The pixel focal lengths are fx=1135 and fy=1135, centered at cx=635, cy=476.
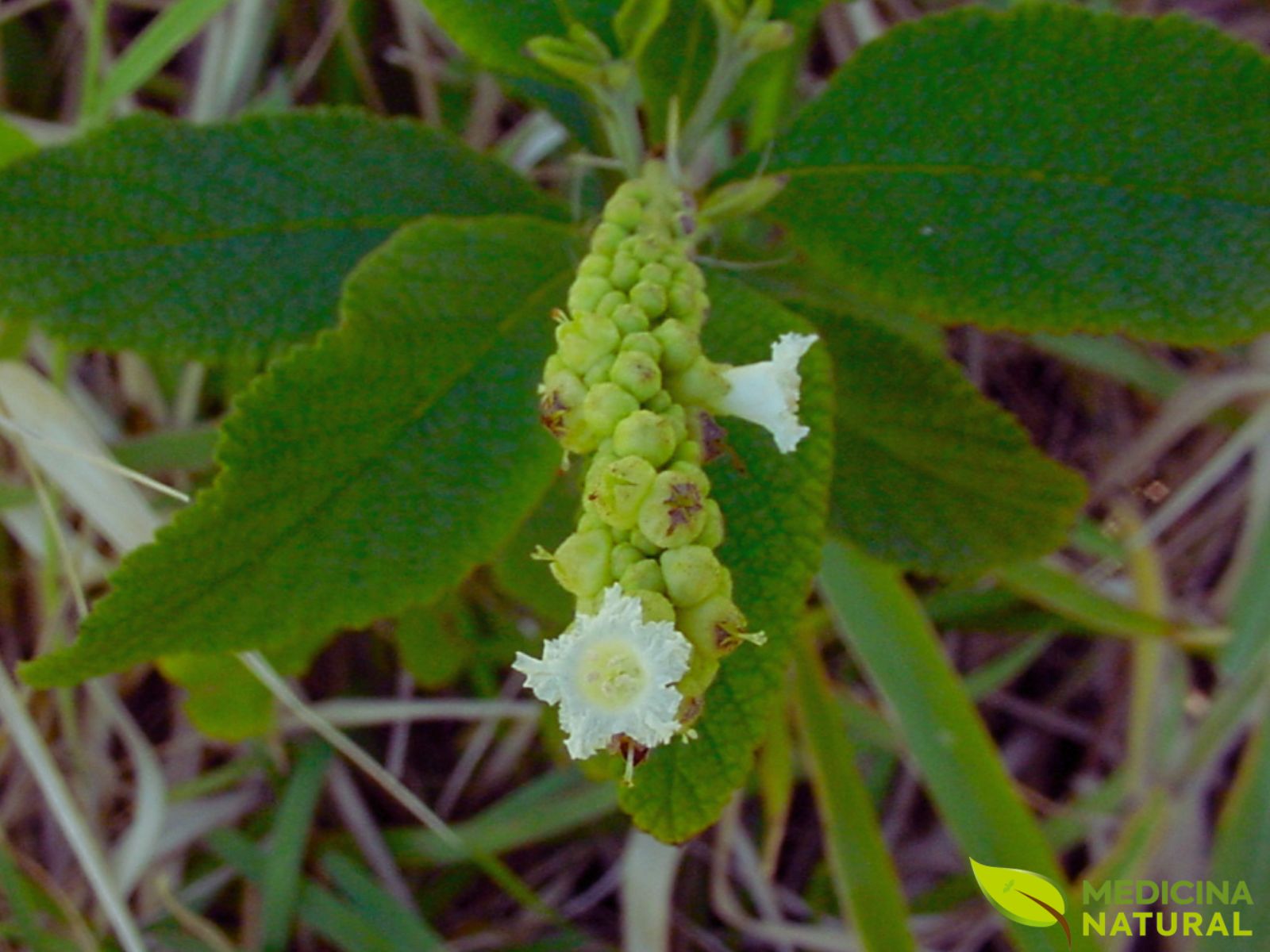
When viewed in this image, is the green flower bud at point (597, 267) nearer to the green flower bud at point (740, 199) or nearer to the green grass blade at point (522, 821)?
the green flower bud at point (740, 199)

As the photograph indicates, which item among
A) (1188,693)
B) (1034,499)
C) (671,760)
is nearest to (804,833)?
(1188,693)

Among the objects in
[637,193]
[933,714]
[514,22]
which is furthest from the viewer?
[933,714]

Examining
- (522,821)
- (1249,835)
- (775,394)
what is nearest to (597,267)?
(775,394)

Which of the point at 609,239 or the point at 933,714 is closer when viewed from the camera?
the point at 609,239

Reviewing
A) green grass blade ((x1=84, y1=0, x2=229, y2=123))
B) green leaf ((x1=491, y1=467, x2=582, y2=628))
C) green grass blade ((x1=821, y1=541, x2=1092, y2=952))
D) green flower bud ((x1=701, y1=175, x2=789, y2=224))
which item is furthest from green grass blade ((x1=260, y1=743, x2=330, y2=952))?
green flower bud ((x1=701, y1=175, x2=789, y2=224))

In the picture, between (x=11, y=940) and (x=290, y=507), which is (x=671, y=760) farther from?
(x=11, y=940)

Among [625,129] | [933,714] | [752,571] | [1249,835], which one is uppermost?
[625,129]

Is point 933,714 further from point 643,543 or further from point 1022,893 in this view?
point 643,543
